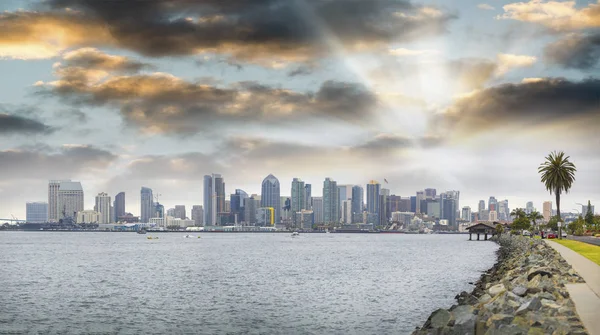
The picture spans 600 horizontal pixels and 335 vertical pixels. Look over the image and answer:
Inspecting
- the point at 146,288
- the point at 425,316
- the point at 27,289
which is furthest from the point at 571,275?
the point at 27,289

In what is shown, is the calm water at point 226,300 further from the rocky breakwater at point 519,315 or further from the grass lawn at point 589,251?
the grass lawn at point 589,251

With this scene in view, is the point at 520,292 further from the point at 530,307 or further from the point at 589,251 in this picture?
the point at 589,251

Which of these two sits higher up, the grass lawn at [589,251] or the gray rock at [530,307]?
the gray rock at [530,307]

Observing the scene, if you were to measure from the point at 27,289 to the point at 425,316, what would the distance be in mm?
37187

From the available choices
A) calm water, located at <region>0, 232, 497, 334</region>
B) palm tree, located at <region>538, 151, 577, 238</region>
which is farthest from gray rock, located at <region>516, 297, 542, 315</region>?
palm tree, located at <region>538, 151, 577, 238</region>

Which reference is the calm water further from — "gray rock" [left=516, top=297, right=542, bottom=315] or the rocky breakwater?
"gray rock" [left=516, top=297, right=542, bottom=315]

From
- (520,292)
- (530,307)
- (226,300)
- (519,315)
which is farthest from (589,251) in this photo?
(519,315)

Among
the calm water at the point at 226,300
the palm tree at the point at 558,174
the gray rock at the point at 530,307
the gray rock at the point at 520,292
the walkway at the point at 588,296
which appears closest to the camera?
the walkway at the point at 588,296

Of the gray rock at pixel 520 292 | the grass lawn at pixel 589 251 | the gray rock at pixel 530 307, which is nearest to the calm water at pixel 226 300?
the gray rock at pixel 520 292

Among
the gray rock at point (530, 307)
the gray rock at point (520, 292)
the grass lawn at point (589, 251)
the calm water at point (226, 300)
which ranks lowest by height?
the calm water at point (226, 300)

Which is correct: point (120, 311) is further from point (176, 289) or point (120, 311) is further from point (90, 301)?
point (176, 289)

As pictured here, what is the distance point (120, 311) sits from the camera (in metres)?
42.1

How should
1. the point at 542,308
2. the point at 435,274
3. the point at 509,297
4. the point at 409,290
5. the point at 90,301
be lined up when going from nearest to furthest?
the point at 542,308 < the point at 509,297 < the point at 90,301 < the point at 409,290 < the point at 435,274

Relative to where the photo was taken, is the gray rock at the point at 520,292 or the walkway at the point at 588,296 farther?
the gray rock at the point at 520,292
